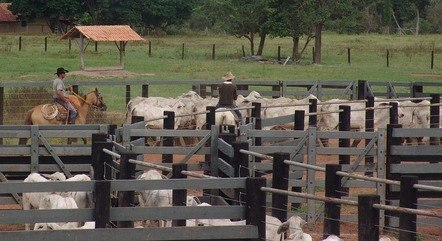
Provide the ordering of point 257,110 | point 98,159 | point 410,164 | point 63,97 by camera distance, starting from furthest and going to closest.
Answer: point 63,97, point 257,110, point 410,164, point 98,159

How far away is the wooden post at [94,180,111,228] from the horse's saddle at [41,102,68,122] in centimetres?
1705

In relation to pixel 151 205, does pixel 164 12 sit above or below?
above

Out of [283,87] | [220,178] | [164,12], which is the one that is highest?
[164,12]

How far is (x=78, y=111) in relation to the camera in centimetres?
2914

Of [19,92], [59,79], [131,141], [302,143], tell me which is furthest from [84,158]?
[19,92]

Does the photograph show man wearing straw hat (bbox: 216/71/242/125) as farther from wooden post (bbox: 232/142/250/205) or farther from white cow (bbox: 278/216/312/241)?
white cow (bbox: 278/216/312/241)

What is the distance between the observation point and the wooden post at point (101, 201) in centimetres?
1066

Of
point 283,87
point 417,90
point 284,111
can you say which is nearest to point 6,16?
point 283,87

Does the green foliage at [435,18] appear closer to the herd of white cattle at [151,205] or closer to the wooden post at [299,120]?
the wooden post at [299,120]

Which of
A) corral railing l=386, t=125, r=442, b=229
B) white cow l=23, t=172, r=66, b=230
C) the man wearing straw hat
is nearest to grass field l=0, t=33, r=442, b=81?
the man wearing straw hat

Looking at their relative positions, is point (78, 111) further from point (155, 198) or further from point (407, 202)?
point (407, 202)

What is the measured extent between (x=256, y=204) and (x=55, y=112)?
57.2 feet

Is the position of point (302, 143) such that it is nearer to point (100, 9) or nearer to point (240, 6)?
point (240, 6)

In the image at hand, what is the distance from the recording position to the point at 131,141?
56.2 feet
